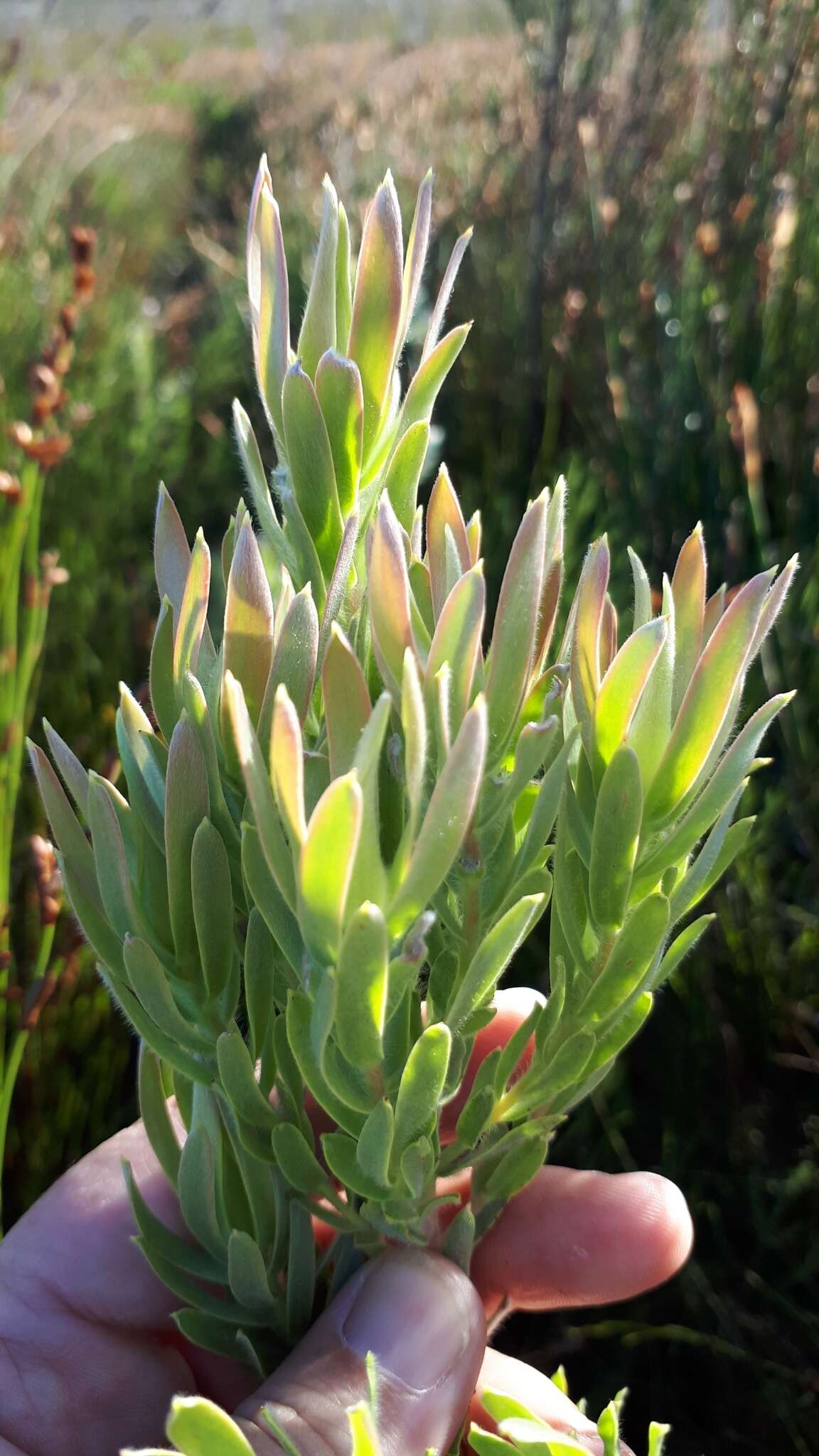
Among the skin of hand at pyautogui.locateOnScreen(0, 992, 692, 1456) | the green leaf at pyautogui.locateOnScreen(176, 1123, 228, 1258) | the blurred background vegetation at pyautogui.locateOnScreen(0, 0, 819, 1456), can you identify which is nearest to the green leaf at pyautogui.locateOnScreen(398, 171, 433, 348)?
the green leaf at pyautogui.locateOnScreen(176, 1123, 228, 1258)

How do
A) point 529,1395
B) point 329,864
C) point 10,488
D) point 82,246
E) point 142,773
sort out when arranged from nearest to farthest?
point 329,864 → point 142,773 → point 529,1395 → point 10,488 → point 82,246

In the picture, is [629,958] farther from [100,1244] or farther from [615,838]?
[100,1244]

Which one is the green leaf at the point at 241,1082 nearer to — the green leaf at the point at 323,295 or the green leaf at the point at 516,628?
the green leaf at the point at 516,628

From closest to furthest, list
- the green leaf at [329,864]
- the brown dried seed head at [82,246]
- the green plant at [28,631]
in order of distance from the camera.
Answer: the green leaf at [329,864], the green plant at [28,631], the brown dried seed head at [82,246]

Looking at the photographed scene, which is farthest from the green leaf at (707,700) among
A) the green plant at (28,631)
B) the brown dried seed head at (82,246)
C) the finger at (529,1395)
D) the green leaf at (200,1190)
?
the brown dried seed head at (82,246)

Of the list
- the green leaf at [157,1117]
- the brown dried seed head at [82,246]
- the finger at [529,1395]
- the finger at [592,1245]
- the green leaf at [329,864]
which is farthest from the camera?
the brown dried seed head at [82,246]

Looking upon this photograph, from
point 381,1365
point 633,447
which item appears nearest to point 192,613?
point 381,1365

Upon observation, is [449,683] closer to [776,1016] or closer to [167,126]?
[776,1016]
